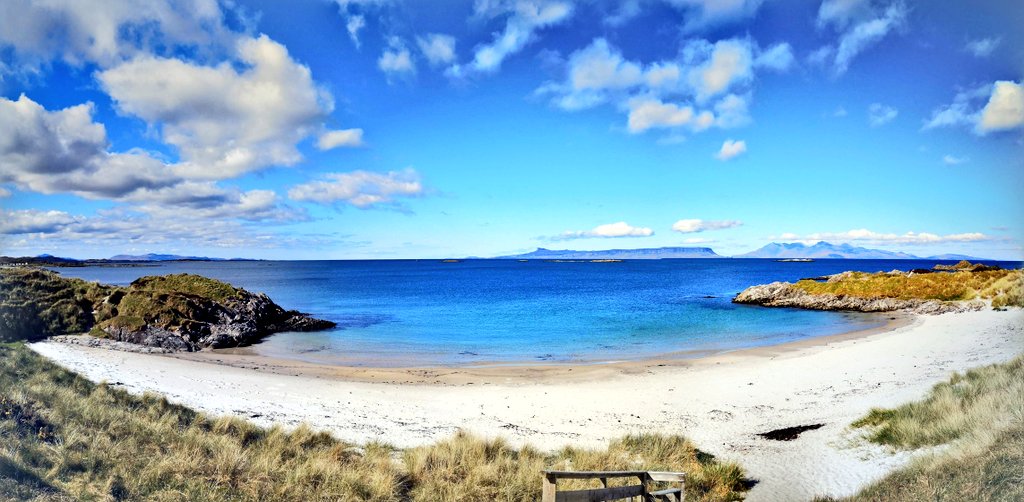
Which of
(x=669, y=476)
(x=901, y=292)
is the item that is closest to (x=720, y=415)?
(x=669, y=476)

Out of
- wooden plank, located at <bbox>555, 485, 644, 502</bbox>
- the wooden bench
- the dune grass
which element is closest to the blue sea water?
the dune grass

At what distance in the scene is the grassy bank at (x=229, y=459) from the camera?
7047 mm

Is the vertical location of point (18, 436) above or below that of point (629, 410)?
above

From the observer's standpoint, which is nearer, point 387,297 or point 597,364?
point 597,364

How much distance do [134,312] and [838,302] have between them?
184 ft

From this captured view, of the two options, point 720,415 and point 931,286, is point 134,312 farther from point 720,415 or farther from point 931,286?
point 931,286

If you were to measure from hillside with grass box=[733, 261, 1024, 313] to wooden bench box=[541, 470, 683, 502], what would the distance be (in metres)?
43.8

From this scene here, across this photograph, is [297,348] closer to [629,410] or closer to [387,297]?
[629,410]

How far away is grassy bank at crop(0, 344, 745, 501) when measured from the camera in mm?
7047

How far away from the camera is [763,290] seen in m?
57.6

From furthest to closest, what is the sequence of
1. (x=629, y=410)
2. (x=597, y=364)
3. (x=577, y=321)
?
(x=577, y=321), (x=597, y=364), (x=629, y=410)

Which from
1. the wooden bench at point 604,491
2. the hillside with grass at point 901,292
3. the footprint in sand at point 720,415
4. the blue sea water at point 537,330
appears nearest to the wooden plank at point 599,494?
the wooden bench at point 604,491

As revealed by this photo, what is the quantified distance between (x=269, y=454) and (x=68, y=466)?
2811mm

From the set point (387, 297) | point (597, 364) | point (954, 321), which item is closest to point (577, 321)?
point (597, 364)
